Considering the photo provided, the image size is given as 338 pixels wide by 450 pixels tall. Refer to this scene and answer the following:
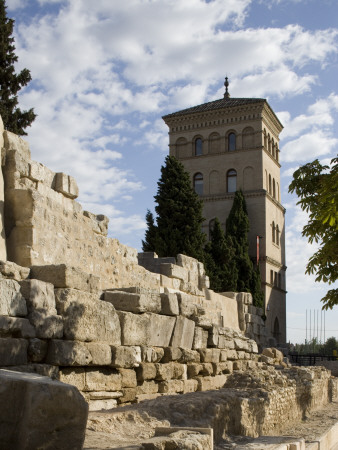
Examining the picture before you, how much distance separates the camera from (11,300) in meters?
6.37

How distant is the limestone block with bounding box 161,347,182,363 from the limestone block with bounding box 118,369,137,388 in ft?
4.11

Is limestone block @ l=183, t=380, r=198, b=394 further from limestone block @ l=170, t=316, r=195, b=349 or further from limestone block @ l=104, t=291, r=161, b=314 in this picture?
limestone block @ l=104, t=291, r=161, b=314

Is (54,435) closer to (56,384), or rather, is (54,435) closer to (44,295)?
(56,384)

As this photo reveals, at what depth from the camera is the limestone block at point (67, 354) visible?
670cm

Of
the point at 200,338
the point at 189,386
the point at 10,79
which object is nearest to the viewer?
the point at 189,386

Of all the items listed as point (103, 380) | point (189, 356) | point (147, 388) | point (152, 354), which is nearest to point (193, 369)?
point (189, 356)

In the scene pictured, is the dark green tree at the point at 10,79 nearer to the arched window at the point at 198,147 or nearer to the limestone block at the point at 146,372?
the limestone block at the point at 146,372

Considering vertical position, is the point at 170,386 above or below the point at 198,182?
below

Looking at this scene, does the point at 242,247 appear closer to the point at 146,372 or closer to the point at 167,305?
the point at 167,305

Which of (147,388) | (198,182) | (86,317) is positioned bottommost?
(147,388)

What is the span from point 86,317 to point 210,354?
178 inches

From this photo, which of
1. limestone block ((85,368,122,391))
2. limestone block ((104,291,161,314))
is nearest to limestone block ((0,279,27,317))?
limestone block ((85,368,122,391))

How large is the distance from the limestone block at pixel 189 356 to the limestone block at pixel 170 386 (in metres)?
0.39

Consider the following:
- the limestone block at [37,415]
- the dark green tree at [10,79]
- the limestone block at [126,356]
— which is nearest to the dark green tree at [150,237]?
the dark green tree at [10,79]
